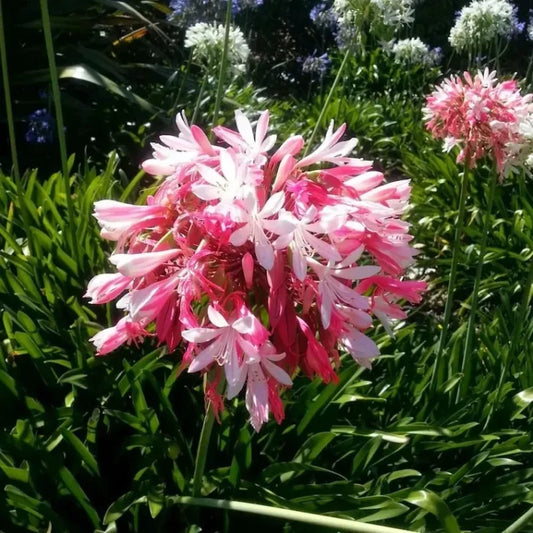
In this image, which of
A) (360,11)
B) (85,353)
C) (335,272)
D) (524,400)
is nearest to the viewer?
(335,272)

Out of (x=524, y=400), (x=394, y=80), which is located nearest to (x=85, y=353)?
(x=524, y=400)

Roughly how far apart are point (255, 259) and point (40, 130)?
3164 mm

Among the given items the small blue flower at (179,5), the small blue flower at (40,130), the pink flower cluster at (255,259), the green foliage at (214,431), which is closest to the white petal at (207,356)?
the pink flower cluster at (255,259)

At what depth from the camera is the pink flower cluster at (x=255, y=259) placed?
104 cm

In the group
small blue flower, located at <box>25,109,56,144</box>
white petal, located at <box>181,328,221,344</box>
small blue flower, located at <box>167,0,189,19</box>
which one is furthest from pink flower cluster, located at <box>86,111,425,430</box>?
small blue flower, located at <box>167,0,189,19</box>

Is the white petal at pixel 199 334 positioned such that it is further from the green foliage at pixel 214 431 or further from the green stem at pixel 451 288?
the green stem at pixel 451 288

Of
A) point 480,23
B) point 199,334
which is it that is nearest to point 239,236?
point 199,334

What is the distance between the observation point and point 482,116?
→ 1.96m

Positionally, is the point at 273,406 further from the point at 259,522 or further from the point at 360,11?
the point at 360,11

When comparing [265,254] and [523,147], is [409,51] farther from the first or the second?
[265,254]

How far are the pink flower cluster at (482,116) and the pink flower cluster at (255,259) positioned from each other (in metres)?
0.89

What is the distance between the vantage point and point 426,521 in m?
1.65

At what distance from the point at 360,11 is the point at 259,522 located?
1.52 metres

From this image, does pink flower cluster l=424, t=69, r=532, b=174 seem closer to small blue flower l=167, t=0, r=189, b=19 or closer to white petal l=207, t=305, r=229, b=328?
white petal l=207, t=305, r=229, b=328
